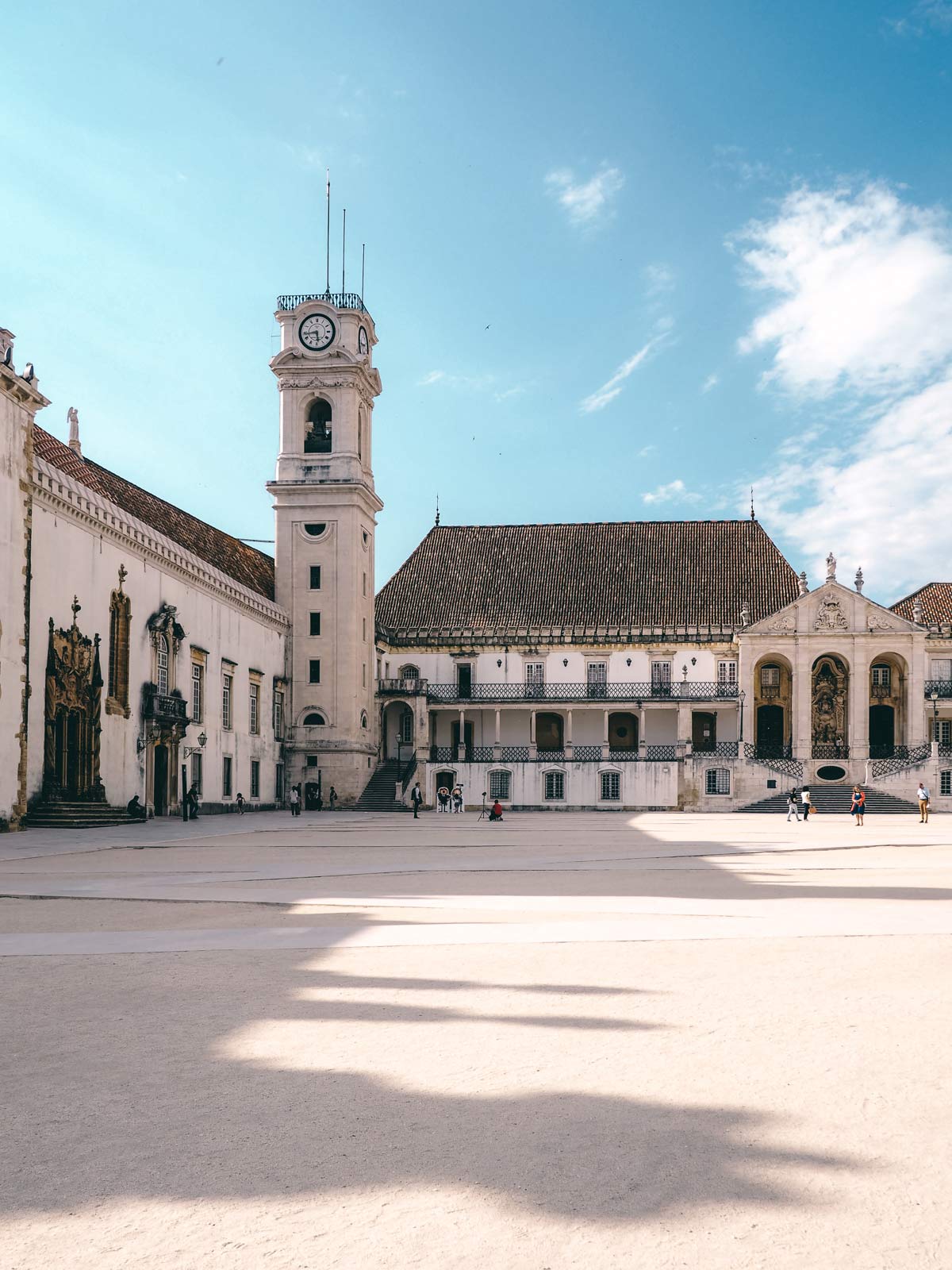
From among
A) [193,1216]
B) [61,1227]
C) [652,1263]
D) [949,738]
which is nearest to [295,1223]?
[193,1216]

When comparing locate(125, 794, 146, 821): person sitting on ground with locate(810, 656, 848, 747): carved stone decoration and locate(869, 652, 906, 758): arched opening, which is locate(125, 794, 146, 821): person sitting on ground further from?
locate(869, 652, 906, 758): arched opening

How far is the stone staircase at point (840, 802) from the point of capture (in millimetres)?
54531

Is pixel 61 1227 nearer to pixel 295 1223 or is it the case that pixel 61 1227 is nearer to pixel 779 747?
pixel 295 1223

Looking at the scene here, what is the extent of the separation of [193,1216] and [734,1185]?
1878mm

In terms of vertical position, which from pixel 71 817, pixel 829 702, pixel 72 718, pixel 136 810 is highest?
pixel 829 702

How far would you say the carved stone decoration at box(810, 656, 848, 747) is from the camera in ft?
204

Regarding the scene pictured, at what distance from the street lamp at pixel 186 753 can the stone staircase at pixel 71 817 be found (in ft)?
17.9

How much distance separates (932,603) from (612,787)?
23.5 metres

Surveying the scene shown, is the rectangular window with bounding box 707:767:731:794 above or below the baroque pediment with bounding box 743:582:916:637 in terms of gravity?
below

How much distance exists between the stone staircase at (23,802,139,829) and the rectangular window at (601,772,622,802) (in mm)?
28977

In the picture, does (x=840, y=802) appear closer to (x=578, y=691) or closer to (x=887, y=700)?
(x=887, y=700)

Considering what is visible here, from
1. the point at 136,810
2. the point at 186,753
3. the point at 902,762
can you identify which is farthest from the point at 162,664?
the point at 902,762

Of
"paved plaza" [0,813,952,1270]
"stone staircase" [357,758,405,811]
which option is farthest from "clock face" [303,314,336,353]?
"paved plaza" [0,813,952,1270]

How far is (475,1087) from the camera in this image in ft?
18.4
